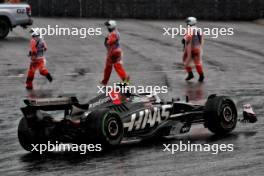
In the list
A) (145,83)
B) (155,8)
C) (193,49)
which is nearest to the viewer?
(145,83)

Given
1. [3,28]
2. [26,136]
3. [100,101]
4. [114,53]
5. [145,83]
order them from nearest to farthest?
1. [26,136]
2. [100,101]
3. [114,53]
4. [145,83]
5. [3,28]

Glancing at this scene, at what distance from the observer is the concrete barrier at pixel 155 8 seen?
135ft

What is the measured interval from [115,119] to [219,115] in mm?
2103

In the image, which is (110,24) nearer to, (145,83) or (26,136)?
(145,83)

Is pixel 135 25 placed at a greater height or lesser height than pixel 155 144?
lesser

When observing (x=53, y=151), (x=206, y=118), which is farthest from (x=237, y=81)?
(x=53, y=151)

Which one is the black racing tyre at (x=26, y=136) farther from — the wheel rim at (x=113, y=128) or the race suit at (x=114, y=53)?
the race suit at (x=114, y=53)

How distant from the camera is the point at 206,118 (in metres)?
14.2

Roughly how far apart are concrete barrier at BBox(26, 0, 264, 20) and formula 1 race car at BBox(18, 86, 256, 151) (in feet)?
88.4

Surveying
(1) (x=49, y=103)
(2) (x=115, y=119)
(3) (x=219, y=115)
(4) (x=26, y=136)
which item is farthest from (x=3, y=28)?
(2) (x=115, y=119)

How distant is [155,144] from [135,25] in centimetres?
2562

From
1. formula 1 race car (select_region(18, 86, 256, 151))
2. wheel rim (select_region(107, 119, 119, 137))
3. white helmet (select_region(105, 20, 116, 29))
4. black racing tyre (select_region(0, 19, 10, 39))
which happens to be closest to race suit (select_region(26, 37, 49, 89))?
white helmet (select_region(105, 20, 116, 29))

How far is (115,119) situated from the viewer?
505 inches

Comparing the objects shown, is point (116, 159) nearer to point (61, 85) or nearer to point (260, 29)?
point (61, 85)
